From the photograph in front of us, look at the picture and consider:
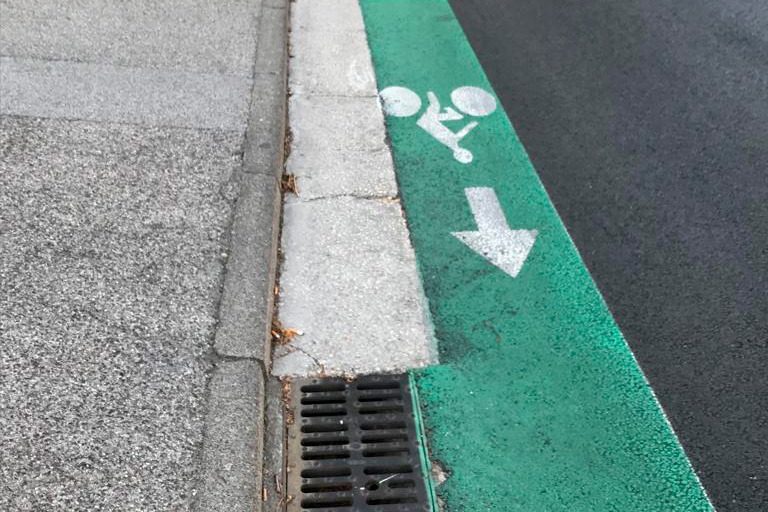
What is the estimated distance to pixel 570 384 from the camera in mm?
3398

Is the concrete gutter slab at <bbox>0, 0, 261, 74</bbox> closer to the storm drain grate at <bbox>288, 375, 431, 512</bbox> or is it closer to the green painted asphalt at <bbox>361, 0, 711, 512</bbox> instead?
the green painted asphalt at <bbox>361, 0, 711, 512</bbox>

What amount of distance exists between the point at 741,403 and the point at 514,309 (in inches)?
44.0

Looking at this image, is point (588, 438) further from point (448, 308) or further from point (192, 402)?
point (192, 402)

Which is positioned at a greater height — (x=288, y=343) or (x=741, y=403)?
(x=741, y=403)

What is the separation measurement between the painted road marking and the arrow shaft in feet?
1.21

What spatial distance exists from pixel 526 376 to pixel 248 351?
1.27 meters

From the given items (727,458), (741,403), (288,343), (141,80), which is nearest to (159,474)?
(288,343)

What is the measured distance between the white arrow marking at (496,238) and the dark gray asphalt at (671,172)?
36 centimetres

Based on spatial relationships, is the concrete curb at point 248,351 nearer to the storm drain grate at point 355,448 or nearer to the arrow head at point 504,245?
the storm drain grate at point 355,448

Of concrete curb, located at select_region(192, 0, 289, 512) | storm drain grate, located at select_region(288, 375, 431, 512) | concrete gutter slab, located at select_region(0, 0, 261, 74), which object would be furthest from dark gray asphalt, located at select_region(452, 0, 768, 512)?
concrete gutter slab, located at select_region(0, 0, 261, 74)

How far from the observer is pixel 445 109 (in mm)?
5402

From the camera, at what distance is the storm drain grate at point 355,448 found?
9.56ft

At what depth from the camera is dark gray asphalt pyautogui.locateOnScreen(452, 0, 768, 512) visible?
11.2 feet

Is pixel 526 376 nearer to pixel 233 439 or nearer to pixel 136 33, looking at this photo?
pixel 233 439
